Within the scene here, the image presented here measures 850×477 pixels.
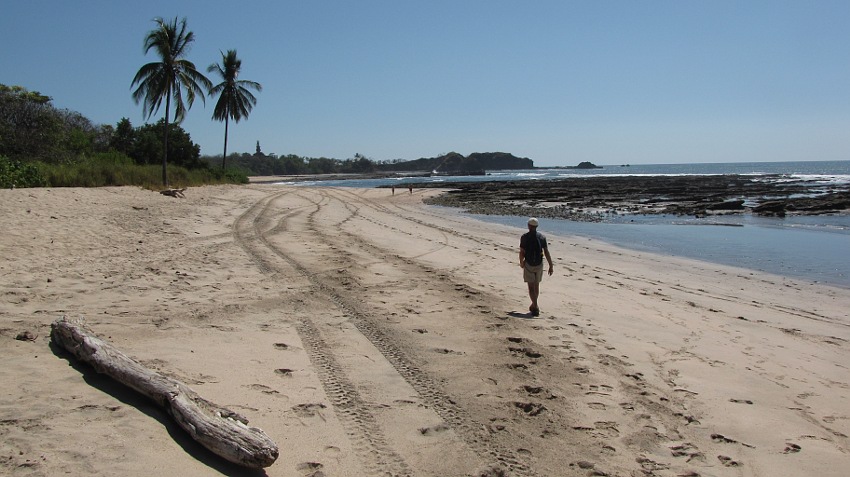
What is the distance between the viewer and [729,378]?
5.30 metres

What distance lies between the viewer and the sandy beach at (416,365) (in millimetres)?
3602

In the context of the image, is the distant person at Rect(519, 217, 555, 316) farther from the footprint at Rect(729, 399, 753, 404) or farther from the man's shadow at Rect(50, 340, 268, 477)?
the man's shadow at Rect(50, 340, 268, 477)

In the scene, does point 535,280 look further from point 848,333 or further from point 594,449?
point 848,333

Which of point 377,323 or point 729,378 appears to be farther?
point 377,323

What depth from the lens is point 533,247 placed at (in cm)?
744

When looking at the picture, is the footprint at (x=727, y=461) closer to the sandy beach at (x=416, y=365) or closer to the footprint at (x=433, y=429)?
the sandy beach at (x=416, y=365)

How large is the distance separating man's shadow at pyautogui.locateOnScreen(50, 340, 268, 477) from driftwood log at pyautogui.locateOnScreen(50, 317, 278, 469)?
0.16ft

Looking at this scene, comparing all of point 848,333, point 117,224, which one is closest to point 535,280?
point 848,333

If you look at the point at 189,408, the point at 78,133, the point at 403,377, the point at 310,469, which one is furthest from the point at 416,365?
the point at 78,133

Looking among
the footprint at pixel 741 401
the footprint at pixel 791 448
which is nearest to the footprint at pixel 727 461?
the footprint at pixel 791 448

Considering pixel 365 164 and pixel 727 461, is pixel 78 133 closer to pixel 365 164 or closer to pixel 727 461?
pixel 727 461

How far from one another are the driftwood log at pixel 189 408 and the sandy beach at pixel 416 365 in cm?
9

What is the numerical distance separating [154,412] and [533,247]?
5.04 metres

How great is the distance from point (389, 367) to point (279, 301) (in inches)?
107
